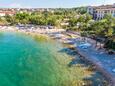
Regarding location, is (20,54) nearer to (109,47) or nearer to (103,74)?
(109,47)

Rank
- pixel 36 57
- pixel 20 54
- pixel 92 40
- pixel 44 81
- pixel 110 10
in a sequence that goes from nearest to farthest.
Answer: pixel 44 81 → pixel 36 57 → pixel 20 54 → pixel 92 40 → pixel 110 10

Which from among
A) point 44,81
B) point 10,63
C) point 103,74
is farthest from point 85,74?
point 10,63

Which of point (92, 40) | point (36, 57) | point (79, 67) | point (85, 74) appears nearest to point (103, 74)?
point (85, 74)

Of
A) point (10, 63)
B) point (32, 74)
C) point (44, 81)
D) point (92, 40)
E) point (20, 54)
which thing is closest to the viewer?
point (44, 81)

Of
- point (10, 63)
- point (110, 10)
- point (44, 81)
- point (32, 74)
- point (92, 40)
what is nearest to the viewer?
point (44, 81)

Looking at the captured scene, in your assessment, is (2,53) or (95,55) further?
(2,53)

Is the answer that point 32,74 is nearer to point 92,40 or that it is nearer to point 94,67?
point 94,67

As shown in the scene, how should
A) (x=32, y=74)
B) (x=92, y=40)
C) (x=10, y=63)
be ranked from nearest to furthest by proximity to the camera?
(x=32, y=74)
(x=10, y=63)
(x=92, y=40)

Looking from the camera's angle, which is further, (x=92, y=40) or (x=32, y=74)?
(x=92, y=40)
